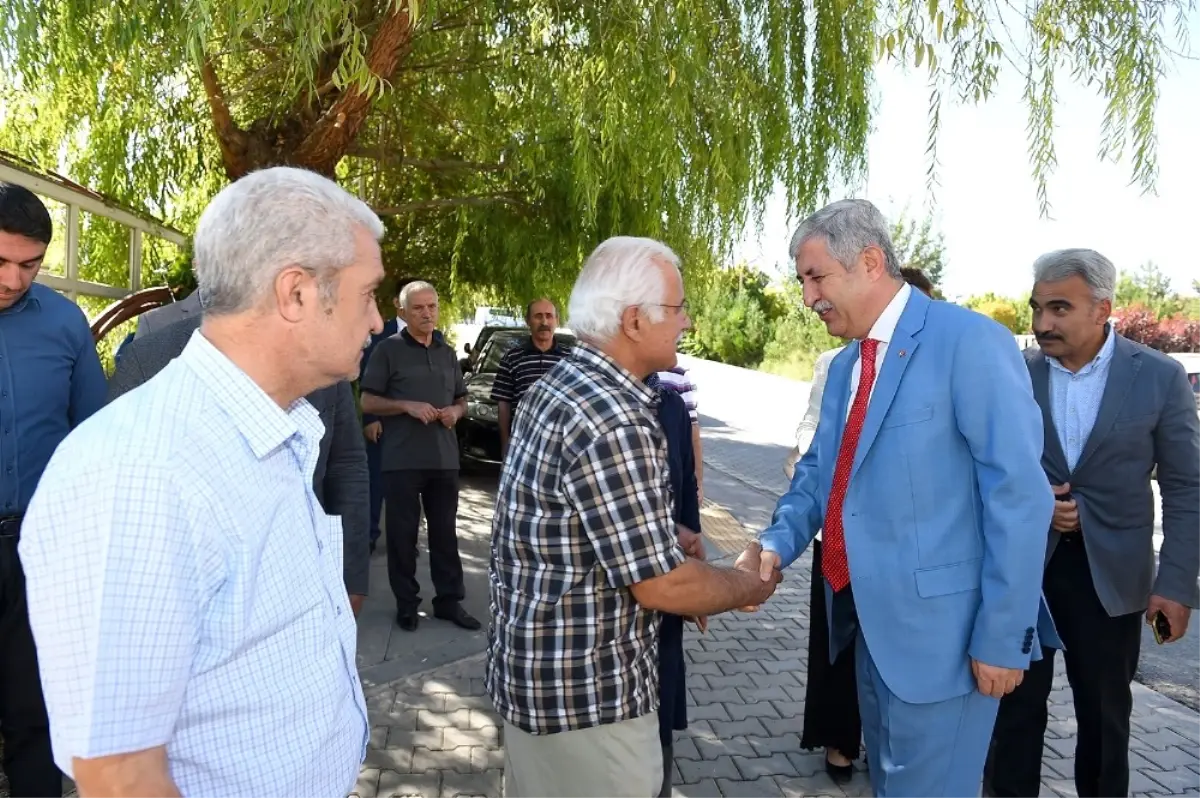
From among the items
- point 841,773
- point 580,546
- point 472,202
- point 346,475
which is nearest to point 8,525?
point 346,475

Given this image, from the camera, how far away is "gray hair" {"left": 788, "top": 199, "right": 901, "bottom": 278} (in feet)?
7.87

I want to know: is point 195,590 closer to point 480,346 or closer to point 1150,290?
point 480,346

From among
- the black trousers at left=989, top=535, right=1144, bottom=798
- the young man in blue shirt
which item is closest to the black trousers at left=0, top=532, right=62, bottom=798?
the young man in blue shirt

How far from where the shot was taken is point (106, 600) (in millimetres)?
1104

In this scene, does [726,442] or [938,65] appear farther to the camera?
[726,442]

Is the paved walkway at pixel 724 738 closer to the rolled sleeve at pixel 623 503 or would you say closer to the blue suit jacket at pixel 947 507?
the blue suit jacket at pixel 947 507

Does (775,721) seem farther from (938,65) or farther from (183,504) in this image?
(183,504)

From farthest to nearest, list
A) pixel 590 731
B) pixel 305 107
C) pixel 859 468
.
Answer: pixel 305 107 → pixel 859 468 → pixel 590 731

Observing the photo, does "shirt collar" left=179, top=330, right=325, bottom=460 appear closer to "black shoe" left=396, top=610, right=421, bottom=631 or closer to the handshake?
the handshake

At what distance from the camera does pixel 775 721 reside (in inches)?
168

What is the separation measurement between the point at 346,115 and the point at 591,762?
3.85m

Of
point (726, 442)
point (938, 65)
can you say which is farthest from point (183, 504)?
point (726, 442)

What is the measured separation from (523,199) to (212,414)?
625cm

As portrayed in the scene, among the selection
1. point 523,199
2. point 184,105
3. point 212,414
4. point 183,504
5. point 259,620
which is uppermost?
point 184,105
